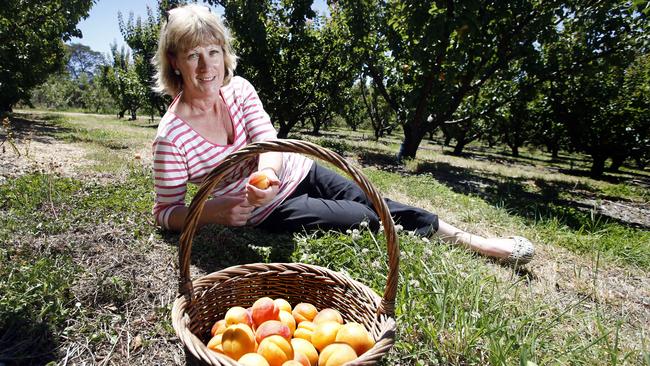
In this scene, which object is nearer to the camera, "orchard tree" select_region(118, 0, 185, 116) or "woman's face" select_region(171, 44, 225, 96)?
"woman's face" select_region(171, 44, 225, 96)

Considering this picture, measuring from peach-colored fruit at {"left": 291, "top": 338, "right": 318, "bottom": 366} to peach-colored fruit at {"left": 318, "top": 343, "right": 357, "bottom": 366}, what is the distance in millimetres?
71

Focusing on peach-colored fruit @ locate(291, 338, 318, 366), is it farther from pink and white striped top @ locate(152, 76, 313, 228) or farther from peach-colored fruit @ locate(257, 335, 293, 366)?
pink and white striped top @ locate(152, 76, 313, 228)

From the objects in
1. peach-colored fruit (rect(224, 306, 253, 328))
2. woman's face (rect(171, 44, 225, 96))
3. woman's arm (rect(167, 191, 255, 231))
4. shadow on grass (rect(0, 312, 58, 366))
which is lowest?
shadow on grass (rect(0, 312, 58, 366))

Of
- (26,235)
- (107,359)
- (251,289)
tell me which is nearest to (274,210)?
(251,289)

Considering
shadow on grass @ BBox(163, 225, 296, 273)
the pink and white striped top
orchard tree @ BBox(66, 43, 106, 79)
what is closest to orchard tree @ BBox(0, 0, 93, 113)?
the pink and white striped top

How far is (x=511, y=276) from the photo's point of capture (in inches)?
109

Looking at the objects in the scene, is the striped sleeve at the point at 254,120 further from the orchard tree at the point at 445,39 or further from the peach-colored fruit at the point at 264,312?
the orchard tree at the point at 445,39

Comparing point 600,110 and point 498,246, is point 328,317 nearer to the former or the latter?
point 498,246

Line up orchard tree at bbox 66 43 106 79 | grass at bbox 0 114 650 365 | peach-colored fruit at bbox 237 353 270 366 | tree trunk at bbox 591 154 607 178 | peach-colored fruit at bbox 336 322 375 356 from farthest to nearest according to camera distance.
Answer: orchard tree at bbox 66 43 106 79 → tree trunk at bbox 591 154 607 178 → grass at bbox 0 114 650 365 → peach-colored fruit at bbox 336 322 375 356 → peach-colored fruit at bbox 237 353 270 366

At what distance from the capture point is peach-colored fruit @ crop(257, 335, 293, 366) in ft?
4.27

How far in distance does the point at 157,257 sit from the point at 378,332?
1.80 m

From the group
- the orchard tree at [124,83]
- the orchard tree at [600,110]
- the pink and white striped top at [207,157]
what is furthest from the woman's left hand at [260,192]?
the orchard tree at [124,83]

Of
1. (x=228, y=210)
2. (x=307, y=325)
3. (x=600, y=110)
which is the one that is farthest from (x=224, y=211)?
(x=600, y=110)

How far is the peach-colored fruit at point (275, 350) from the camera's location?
1.30 metres
